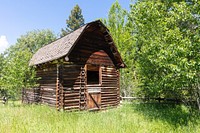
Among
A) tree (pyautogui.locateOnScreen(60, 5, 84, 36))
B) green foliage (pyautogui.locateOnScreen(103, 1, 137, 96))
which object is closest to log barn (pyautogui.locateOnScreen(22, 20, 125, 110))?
green foliage (pyautogui.locateOnScreen(103, 1, 137, 96))

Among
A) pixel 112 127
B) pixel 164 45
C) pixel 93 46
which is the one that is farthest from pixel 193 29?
pixel 93 46

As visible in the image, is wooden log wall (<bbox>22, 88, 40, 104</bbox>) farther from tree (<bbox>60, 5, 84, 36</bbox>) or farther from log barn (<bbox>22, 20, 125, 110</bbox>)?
tree (<bbox>60, 5, 84, 36</bbox>)

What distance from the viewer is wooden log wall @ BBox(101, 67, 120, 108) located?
16109mm

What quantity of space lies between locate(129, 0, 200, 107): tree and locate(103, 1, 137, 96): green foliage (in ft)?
39.6

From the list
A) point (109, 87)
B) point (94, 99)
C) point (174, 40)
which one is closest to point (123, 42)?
point (109, 87)

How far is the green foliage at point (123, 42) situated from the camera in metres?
24.4

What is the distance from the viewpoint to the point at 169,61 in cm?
897

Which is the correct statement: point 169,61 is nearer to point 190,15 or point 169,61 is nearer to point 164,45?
point 164,45

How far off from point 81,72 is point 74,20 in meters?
42.2

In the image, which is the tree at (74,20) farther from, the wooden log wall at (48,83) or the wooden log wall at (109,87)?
the wooden log wall at (109,87)

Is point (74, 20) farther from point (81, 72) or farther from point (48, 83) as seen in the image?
point (81, 72)

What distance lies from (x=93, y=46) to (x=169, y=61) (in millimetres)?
7734

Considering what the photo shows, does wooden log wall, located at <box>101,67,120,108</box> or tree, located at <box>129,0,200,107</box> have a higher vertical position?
tree, located at <box>129,0,200,107</box>

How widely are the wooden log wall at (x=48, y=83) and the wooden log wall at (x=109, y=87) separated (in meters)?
4.01
